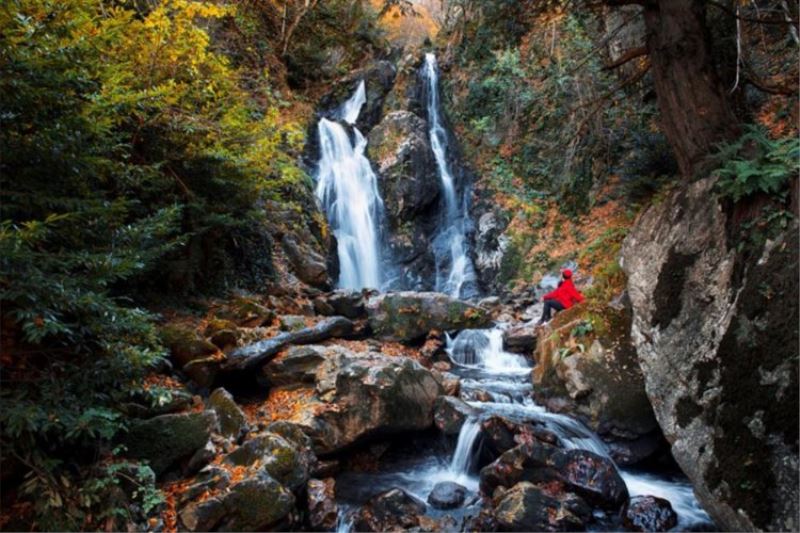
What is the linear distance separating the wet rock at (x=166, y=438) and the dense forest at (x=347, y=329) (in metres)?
0.03

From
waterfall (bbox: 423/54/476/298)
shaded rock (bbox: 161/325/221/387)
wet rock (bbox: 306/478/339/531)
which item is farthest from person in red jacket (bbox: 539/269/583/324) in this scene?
shaded rock (bbox: 161/325/221/387)

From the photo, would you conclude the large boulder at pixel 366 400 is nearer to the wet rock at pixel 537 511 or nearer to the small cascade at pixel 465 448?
the small cascade at pixel 465 448

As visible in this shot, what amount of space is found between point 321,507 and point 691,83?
621cm

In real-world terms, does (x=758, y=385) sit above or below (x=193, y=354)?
above

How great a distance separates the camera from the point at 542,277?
13164 mm

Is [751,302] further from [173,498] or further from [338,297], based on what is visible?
[338,297]

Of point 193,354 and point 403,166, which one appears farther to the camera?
point 403,166

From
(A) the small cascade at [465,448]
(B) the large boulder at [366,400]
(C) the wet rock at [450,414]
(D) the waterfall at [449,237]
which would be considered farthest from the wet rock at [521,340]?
(D) the waterfall at [449,237]

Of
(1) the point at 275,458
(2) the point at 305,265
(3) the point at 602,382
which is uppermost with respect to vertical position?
(2) the point at 305,265

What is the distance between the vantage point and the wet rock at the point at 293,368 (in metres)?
6.41

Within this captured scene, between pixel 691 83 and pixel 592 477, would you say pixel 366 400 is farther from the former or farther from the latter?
pixel 691 83

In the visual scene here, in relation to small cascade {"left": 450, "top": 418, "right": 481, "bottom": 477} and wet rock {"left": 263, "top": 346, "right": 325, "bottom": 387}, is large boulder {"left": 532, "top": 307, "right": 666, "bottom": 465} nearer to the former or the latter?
small cascade {"left": 450, "top": 418, "right": 481, "bottom": 477}

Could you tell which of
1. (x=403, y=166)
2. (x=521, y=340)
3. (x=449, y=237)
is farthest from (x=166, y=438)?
(x=403, y=166)

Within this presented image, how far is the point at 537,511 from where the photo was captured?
182 inches
